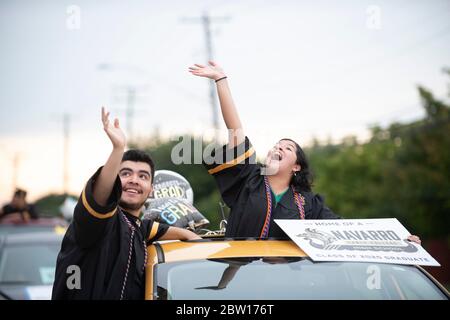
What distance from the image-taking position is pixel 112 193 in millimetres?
4047

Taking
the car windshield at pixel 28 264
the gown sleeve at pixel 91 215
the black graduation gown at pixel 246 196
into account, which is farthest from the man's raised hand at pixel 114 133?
the car windshield at pixel 28 264

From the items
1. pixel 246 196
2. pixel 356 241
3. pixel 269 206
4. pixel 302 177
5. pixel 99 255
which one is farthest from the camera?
pixel 302 177

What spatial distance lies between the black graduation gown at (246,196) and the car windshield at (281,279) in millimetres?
928

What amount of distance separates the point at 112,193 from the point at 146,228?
2.69ft

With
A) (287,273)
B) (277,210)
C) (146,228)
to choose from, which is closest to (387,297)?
(287,273)

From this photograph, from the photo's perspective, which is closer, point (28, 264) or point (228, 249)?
point (228, 249)

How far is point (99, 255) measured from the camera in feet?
13.7

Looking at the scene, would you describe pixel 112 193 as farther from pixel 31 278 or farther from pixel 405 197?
pixel 405 197

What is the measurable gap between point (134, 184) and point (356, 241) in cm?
138

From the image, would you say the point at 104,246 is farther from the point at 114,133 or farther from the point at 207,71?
the point at 207,71

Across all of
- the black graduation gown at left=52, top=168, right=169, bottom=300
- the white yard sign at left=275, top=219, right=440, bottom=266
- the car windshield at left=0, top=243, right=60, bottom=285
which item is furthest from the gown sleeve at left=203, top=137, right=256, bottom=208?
the car windshield at left=0, top=243, right=60, bottom=285

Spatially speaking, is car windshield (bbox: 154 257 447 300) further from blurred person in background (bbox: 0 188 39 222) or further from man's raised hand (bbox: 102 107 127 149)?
blurred person in background (bbox: 0 188 39 222)

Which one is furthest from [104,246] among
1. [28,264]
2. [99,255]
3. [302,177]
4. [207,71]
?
[28,264]

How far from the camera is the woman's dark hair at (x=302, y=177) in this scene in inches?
219
